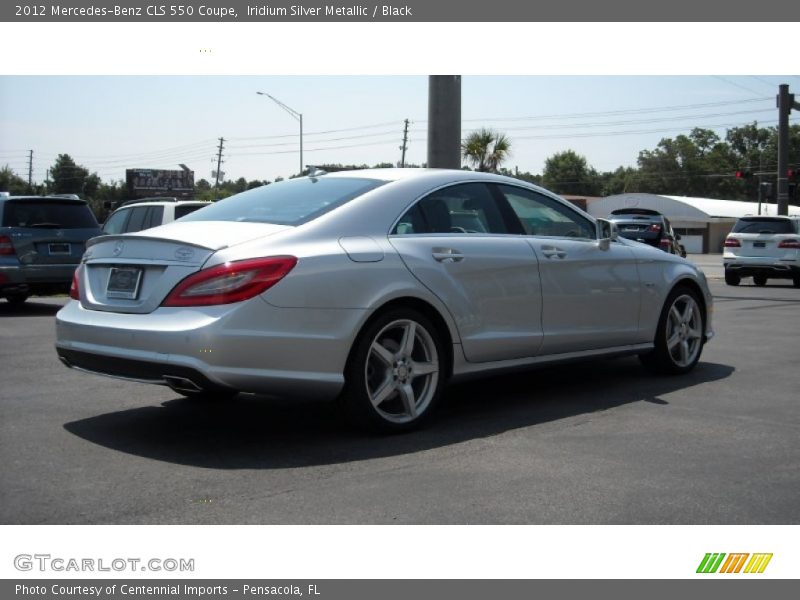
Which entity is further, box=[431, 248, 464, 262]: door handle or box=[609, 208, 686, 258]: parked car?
box=[609, 208, 686, 258]: parked car

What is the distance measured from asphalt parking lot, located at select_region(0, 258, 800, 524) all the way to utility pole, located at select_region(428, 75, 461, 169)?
7.61 m

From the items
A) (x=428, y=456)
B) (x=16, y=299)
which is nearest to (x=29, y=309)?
(x=16, y=299)

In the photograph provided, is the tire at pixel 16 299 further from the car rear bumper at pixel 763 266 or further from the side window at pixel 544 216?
the car rear bumper at pixel 763 266

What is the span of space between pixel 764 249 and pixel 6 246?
54.7 ft

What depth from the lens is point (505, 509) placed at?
13.2 ft

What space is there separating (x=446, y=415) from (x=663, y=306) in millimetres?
Result: 2314

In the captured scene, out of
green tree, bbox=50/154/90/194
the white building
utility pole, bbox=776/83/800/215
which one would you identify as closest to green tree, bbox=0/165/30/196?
green tree, bbox=50/154/90/194

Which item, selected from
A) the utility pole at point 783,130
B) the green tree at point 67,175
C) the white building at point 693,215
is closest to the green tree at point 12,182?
the green tree at point 67,175

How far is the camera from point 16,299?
13.9 m

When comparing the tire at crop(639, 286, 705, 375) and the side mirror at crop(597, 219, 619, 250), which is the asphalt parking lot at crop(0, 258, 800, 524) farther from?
the side mirror at crop(597, 219, 619, 250)

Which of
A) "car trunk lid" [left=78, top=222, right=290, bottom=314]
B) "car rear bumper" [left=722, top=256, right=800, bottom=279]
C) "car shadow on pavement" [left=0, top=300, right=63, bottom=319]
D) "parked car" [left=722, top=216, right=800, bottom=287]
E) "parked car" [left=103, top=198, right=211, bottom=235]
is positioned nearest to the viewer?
"car trunk lid" [left=78, top=222, right=290, bottom=314]

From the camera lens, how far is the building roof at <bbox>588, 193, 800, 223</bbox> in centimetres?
7800

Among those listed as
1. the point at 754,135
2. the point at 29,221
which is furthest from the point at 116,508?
the point at 754,135

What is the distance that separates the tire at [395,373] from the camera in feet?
16.9
